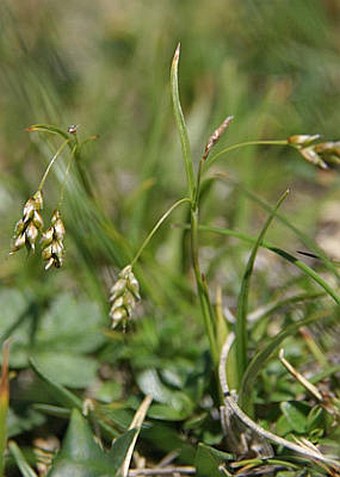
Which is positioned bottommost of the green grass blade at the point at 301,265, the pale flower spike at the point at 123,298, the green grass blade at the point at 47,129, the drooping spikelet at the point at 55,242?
the green grass blade at the point at 301,265

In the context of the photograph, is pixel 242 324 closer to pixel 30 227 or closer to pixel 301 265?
pixel 301 265

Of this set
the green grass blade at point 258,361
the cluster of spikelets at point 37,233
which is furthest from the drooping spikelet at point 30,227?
the green grass blade at point 258,361

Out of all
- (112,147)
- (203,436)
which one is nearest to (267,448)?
(203,436)

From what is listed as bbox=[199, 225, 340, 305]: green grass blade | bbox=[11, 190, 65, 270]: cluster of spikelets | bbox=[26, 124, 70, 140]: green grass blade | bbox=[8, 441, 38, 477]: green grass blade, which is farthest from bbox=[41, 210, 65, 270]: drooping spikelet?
bbox=[8, 441, 38, 477]: green grass blade

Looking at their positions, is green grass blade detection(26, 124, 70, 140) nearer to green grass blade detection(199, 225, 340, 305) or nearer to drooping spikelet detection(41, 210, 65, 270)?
drooping spikelet detection(41, 210, 65, 270)

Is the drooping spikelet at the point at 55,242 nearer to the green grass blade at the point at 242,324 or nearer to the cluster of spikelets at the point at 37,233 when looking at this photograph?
the cluster of spikelets at the point at 37,233

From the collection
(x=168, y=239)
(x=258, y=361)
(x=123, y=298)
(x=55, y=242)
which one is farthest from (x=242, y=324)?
(x=168, y=239)

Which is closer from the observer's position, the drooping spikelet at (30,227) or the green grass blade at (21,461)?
the drooping spikelet at (30,227)
